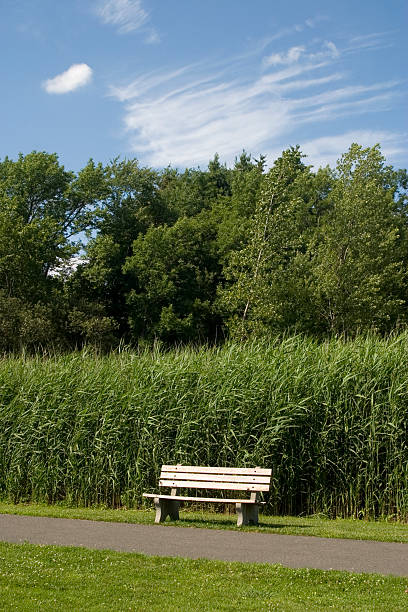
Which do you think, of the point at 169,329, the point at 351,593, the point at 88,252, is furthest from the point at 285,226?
the point at 351,593

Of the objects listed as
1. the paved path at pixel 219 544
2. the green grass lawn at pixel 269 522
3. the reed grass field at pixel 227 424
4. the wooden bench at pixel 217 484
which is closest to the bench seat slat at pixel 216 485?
the wooden bench at pixel 217 484

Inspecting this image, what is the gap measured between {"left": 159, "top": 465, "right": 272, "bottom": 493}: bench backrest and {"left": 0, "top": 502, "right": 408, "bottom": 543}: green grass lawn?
0.50 m

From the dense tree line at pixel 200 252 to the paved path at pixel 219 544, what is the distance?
21.3m

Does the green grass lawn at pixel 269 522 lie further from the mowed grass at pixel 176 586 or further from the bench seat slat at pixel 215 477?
the mowed grass at pixel 176 586

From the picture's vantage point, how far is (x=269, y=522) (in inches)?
408

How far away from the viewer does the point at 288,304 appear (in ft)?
114

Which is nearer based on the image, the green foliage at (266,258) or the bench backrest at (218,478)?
the bench backrest at (218,478)

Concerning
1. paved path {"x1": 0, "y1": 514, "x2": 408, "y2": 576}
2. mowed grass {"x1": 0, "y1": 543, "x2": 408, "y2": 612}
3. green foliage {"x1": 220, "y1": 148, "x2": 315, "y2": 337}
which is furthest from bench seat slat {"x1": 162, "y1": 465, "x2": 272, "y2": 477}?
green foliage {"x1": 220, "y1": 148, "x2": 315, "y2": 337}

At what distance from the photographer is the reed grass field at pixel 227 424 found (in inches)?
451

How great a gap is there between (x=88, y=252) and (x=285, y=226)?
702 inches

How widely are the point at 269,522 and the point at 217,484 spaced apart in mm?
911

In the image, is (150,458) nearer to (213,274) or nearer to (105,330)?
(105,330)

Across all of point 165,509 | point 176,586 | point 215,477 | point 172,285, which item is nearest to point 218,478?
point 215,477

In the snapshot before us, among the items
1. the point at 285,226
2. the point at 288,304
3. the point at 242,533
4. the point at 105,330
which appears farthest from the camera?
the point at 105,330
